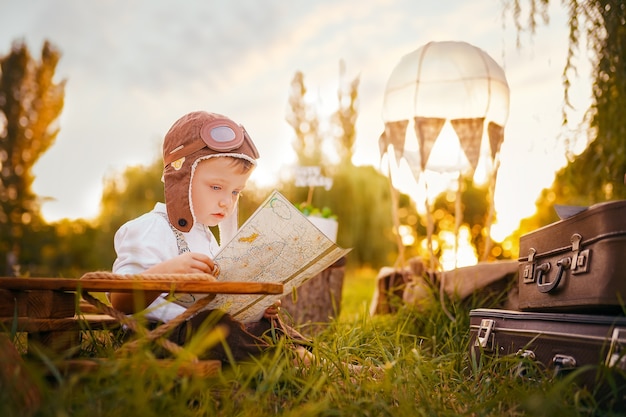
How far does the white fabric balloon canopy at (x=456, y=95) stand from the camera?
3617 mm

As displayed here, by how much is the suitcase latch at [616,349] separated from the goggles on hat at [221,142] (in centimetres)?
135

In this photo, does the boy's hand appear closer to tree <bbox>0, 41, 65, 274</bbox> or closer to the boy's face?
the boy's face

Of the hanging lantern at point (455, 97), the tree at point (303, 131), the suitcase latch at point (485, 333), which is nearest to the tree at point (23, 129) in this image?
the tree at point (303, 131)

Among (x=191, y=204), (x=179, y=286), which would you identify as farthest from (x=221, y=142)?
(x=179, y=286)

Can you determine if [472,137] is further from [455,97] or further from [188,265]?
[188,265]

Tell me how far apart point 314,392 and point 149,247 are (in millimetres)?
795

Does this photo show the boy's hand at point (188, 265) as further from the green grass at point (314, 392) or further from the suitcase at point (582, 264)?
the suitcase at point (582, 264)

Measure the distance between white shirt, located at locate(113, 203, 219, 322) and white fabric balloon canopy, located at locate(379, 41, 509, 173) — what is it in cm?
198

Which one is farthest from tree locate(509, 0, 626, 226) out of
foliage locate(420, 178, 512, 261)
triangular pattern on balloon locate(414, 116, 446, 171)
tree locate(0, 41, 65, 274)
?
tree locate(0, 41, 65, 274)

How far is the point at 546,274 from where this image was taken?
231 cm

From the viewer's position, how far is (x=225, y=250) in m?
1.84

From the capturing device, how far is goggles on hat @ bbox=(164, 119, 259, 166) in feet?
7.00

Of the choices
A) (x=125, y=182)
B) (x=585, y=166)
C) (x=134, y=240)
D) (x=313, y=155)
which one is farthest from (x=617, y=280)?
(x=125, y=182)

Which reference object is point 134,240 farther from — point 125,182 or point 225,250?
point 125,182
